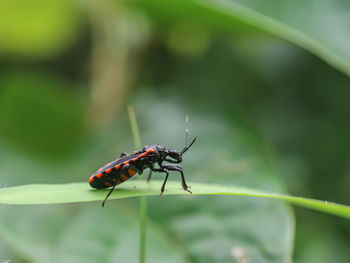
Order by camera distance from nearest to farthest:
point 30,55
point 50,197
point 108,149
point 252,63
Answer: point 50,197
point 108,149
point 252,63
point 30,55

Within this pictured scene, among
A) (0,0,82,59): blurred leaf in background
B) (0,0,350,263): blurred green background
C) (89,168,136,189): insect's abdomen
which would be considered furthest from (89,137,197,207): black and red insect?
(0,0,82,59): blurred leaf in background

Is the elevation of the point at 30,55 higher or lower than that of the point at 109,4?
lower

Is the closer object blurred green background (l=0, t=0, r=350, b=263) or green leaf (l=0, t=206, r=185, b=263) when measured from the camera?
green leaf (l=0, t=206, r=185, b=263)

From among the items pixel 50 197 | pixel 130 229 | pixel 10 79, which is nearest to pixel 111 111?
pixel 10 79

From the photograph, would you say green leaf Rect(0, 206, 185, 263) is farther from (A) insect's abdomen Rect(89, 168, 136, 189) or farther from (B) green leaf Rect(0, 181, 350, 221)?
(B) green leaf Rect(0, 181, 350, 221)

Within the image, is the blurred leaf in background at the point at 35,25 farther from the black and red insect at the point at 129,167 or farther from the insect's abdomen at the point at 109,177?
the insect's abdomen at the point at 109,177

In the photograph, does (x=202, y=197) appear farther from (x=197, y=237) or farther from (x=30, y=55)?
(x=30, y=55)
